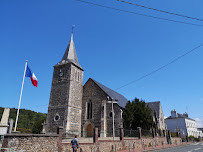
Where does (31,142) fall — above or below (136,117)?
below

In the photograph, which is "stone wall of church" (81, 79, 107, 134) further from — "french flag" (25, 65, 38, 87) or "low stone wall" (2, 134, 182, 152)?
"french flag" (25, 65, 38, 87)

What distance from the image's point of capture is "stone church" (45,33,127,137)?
2358 centimetres

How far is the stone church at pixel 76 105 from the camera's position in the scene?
2358cm

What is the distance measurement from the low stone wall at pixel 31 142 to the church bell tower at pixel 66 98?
11.6 meters

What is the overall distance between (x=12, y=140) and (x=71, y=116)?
15.7 metres

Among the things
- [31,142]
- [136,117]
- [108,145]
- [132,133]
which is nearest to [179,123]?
[136,117]

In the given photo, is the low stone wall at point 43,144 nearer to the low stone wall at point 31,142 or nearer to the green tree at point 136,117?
the low stone wall at point 31,142

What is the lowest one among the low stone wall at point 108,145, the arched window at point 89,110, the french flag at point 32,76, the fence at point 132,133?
the low stone wall at point 108,145

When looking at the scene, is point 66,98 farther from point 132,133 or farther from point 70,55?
point 132,133

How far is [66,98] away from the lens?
2441cm

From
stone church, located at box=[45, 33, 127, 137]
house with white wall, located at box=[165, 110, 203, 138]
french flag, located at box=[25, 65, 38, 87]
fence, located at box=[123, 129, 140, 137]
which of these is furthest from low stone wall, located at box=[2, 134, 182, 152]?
house with white wall, located at box=[165, 110, 203, 138]

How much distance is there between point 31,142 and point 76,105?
1666 centimetres

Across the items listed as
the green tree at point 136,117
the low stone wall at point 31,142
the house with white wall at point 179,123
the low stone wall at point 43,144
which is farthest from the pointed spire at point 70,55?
the house with white wall at point 179,123

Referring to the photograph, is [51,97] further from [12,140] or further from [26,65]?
[12,140]
